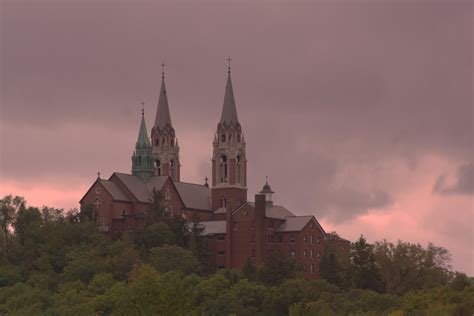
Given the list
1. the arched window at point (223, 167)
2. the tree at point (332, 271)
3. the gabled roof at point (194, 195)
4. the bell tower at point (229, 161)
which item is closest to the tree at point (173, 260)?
the tree at point (332, 271)

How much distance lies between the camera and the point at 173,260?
6412 inches

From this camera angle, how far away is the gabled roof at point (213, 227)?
178 metres

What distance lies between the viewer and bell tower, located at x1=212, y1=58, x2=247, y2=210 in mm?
196125

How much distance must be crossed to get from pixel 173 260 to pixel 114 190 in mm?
22538

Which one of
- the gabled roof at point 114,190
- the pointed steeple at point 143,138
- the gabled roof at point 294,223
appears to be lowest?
the gabled roof at point 294,223

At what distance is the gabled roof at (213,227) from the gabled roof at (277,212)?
18.6 feet

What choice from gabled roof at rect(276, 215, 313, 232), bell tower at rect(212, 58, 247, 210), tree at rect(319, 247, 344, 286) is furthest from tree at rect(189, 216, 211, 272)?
bell tower at rect(212, 58, 247, 210)

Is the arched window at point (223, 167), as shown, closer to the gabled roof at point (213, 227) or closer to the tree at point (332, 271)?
the gabled roof at point (213, 227)

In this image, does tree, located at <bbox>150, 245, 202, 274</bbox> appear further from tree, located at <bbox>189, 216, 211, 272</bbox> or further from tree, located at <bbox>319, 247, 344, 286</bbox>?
tree, located at <bbox>319, 247, 344, 286</bbox>

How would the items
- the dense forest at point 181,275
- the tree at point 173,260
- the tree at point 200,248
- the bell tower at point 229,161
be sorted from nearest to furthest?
1. the dense forest at point 181,275
2. the tree at point 173,260
3. the tree at point 200,248
4. the bell tower at point 229,161

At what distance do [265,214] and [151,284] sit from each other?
5091 cm

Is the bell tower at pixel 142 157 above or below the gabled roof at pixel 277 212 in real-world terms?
above

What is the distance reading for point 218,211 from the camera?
194 metres

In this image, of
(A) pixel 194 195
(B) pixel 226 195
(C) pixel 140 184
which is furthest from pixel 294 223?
(C) pixel 140 184
